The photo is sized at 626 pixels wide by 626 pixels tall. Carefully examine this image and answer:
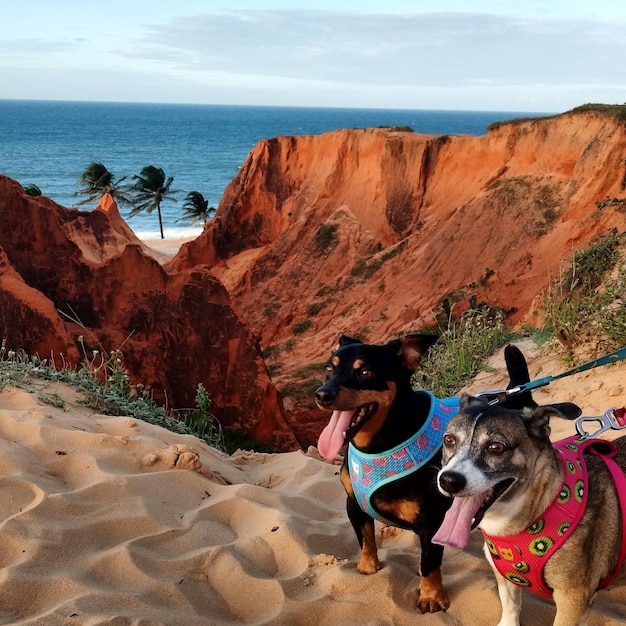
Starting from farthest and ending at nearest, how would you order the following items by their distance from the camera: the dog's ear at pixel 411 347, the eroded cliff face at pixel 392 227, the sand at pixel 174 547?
the eroded cliff face at pixel 392 227, the dog's ear at pixel 411 347, the sand at pixel 174 547

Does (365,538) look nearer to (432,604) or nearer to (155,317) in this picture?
(432,604)

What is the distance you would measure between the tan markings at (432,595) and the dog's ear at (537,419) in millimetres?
1024

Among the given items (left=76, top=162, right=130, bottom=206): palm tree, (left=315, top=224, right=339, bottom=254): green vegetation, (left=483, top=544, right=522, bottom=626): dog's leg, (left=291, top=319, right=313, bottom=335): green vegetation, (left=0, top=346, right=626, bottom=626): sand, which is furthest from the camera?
(left=76, top=162, right=130, bottom=206): palm tree

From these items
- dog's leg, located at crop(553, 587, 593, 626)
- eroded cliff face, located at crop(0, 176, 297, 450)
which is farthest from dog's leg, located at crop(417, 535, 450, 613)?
eroded cliff face, located at crop(0, 176, 297, 450)

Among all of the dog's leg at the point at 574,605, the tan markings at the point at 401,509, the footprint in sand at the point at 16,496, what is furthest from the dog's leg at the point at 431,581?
the footprint in sand at the point at 16,496

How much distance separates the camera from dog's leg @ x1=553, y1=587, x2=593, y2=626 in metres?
2.56

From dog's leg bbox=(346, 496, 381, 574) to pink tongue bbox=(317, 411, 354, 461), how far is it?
0.50 metres

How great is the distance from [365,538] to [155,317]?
871 cm

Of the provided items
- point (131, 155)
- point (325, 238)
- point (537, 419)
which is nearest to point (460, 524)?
point (537, 419)

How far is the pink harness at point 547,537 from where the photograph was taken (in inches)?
100

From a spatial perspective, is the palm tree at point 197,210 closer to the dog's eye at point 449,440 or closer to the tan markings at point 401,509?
the tan markings at point 401,509

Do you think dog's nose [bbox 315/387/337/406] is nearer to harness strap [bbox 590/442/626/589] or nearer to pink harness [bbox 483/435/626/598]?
pink harness [bbox 483/435/626/598]

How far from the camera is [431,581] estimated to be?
3.11 m

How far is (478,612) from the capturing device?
3.04m
